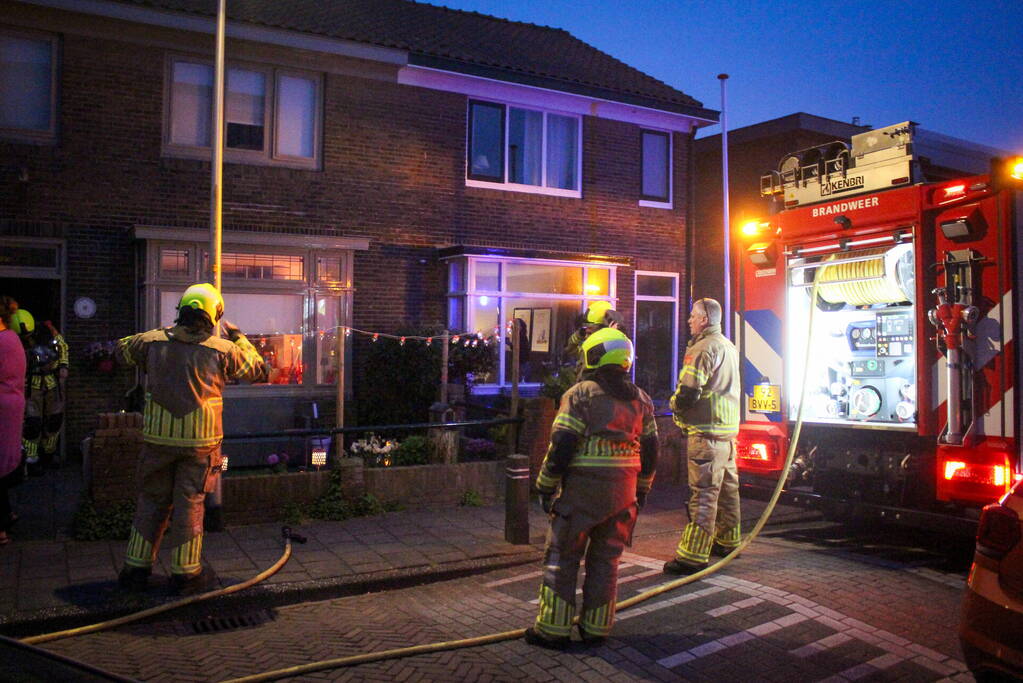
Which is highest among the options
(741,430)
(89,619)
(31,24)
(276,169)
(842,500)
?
(31,24)

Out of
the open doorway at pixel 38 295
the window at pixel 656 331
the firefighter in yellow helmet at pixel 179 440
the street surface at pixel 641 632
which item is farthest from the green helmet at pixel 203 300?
the window at pixel 656 331

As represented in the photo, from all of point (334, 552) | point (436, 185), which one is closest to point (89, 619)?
point (334, 552)

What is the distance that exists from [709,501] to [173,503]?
3.91 m

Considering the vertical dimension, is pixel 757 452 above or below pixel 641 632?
above

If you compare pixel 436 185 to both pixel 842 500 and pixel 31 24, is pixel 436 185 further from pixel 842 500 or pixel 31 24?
pixel 842 500

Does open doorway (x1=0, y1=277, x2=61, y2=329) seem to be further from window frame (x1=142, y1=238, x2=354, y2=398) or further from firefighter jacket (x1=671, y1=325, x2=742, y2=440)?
firefighter jacket (x1=671, y1=325, x2=742, y2=440)

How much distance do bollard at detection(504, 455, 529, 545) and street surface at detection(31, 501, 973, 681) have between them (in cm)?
47

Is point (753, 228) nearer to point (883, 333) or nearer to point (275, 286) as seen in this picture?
point (883, 333)

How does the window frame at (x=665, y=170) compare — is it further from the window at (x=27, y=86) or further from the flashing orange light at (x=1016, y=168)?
the flashing orange light at (x=1016, y=168)

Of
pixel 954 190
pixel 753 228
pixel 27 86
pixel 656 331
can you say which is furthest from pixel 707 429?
pixel 27 86

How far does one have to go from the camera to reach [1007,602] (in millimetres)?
3691

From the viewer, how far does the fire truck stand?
6078 mm

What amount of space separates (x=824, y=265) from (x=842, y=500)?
2034 millimetres

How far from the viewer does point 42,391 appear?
385 inches
